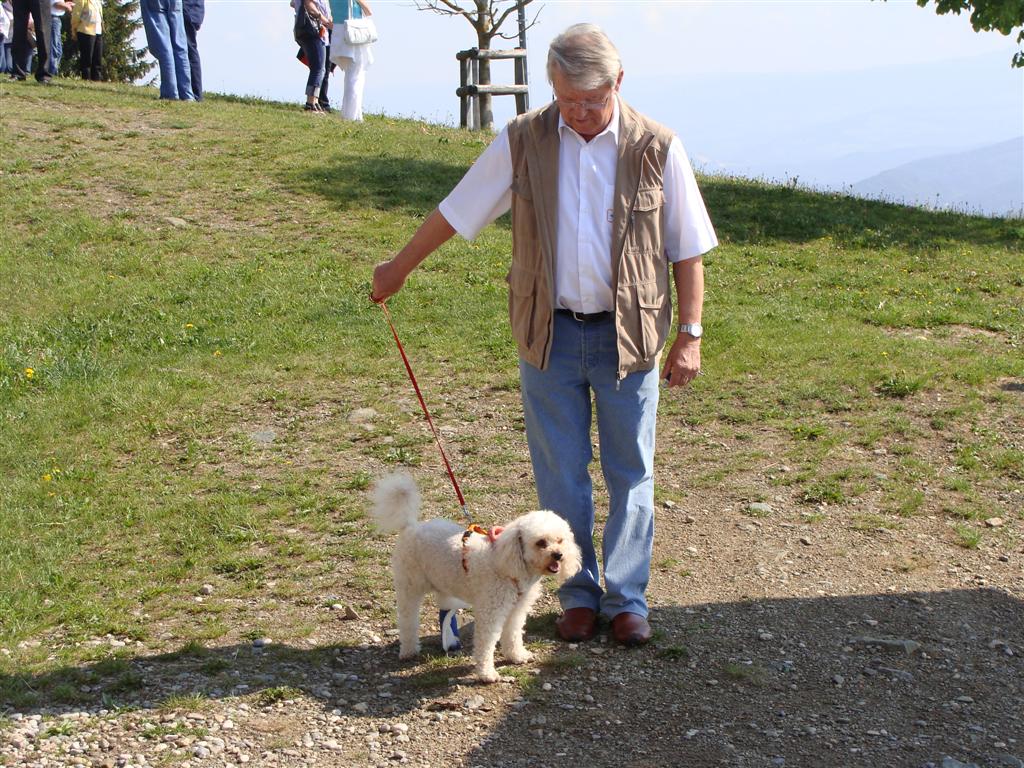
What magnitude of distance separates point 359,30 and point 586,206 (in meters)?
→ 12.9

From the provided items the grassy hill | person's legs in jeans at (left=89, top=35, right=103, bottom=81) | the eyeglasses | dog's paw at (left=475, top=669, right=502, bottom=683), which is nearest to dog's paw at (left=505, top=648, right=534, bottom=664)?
dog's paw at (left=475, top=669, right=502, bottom=683)

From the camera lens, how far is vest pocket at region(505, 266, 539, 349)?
13.7 feet

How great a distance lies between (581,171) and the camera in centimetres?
401

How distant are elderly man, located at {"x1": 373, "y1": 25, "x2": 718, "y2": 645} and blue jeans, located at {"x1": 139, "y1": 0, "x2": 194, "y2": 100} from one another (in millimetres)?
12980

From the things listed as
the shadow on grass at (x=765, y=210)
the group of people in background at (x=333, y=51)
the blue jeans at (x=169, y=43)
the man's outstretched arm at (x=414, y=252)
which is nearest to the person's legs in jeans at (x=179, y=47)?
the blue jeans at (x=169, y=43)

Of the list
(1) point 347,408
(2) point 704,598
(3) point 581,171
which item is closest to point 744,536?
(2) point 704,598

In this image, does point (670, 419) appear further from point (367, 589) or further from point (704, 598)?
point (367, 589)

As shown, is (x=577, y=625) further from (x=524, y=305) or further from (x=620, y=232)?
(x=620, y=232)

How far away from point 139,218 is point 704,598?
8.54 metres

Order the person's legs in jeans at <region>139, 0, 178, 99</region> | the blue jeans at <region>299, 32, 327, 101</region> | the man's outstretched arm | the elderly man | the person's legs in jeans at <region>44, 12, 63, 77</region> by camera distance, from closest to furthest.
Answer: the elderly man, the man's outstretched arm, the person's legs in jeans at <region>139, 0, 178, 99</region>, the blue jeans at <region>299, 32, 327, 101</region>, the person's legs in jeans at <region>44, 12, 63, 77</region>

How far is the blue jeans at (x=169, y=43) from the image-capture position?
15570 mm

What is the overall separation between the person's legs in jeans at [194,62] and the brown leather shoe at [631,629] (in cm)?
1475

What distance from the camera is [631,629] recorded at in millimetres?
4477

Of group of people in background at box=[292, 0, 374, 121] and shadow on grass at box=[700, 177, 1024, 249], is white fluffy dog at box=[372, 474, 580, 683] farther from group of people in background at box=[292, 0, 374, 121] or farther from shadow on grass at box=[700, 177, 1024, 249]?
group of people in background at box=[292, 0, 374, 121]
